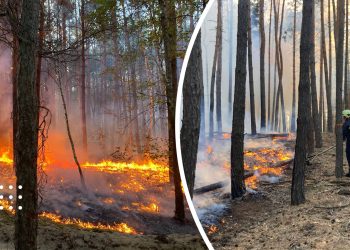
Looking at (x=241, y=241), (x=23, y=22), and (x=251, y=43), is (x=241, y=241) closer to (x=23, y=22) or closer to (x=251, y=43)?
(x=251, y=43)

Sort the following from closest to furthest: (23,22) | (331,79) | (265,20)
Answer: (265,20) < (331,79) < (23,22)

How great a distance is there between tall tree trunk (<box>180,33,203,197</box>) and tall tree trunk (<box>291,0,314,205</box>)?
1.01 ft

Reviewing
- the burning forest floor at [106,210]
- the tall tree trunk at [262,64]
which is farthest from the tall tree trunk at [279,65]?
the burning forest floor at [106,210]

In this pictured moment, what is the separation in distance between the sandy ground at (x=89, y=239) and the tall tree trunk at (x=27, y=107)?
11.3ft

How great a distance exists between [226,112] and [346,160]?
36 cm

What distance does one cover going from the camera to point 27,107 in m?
7.54

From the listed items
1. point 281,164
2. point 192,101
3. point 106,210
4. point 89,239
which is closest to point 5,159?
point 106,210

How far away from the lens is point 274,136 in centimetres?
124

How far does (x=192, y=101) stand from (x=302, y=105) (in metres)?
0.34

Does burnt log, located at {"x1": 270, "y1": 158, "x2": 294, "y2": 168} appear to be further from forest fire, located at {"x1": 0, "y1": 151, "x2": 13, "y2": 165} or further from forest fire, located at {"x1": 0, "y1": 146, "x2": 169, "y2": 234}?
forest fire, located at {"x1": 0, "y1": 151, "x2": 13, "y2": 165}

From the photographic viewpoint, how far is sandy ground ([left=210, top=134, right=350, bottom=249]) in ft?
3.10

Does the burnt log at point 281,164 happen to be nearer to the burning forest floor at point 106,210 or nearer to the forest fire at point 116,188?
the burning forest floor at point 106,210

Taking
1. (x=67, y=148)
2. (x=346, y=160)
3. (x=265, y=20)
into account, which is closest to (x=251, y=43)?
(x=265, y=20)

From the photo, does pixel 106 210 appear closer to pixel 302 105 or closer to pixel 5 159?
pixel 5 159
